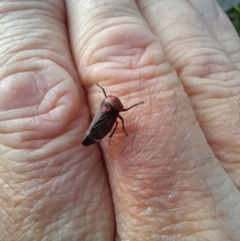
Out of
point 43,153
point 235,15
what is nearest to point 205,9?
point 43,153

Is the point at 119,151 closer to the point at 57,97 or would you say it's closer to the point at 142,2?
the point at 57,97

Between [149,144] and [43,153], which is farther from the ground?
[43,153]

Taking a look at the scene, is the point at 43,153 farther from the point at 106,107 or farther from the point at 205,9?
the point at 205,9

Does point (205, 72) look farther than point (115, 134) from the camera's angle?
Yes

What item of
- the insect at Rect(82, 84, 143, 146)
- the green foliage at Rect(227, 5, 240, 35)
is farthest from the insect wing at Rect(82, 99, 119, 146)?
the green foliage at Rect(227, 5, 240, 35)

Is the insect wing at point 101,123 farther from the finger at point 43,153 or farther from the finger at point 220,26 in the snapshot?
the finger at point 220,26

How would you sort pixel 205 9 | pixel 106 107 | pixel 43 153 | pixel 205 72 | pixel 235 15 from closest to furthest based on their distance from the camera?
1. pixel 43 153
2. pixel 106 107
3. pixel 205 72
4. pixel 205 9
5. pixel 235 15

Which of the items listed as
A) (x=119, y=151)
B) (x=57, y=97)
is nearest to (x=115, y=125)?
(x=119, y=151)
